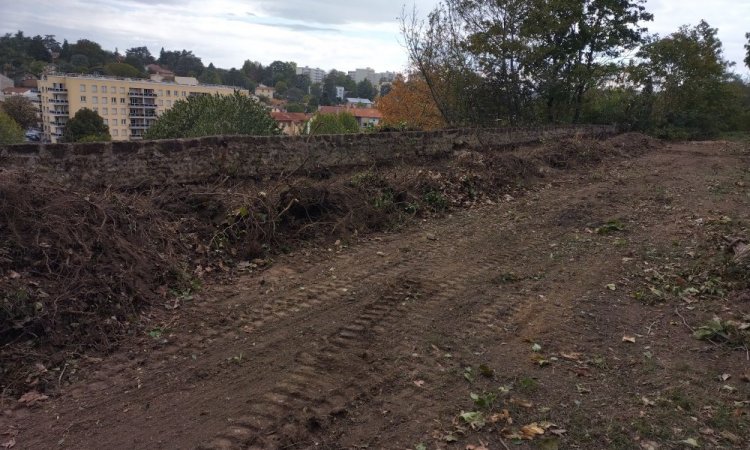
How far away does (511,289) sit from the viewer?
5.44 meters

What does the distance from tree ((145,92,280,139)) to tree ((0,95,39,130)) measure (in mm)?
40423

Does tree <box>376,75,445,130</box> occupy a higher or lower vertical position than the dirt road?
higher

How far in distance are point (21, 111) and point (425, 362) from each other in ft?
A: 197

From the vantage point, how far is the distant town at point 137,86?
2292 inches

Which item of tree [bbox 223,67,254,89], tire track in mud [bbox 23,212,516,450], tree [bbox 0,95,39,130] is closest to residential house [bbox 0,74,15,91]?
tree [bbox 0,95,39,130]

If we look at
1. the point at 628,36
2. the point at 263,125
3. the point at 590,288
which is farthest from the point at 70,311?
the point at 628,36

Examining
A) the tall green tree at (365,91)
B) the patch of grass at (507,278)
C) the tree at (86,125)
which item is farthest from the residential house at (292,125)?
the tall green tree at (365,91)

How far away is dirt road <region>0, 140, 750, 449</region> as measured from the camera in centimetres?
315

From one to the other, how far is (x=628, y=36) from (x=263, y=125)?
57.8 feet

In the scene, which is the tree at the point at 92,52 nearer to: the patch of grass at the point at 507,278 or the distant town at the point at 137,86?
the distant town at the point at 137,86

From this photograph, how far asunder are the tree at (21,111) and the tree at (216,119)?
4042 cm

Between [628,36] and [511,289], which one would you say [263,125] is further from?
[628,36]

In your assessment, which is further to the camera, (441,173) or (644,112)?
(644,112)

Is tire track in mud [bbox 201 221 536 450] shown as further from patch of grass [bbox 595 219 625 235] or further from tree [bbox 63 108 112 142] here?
tree [bbox 63 108 112 142]
